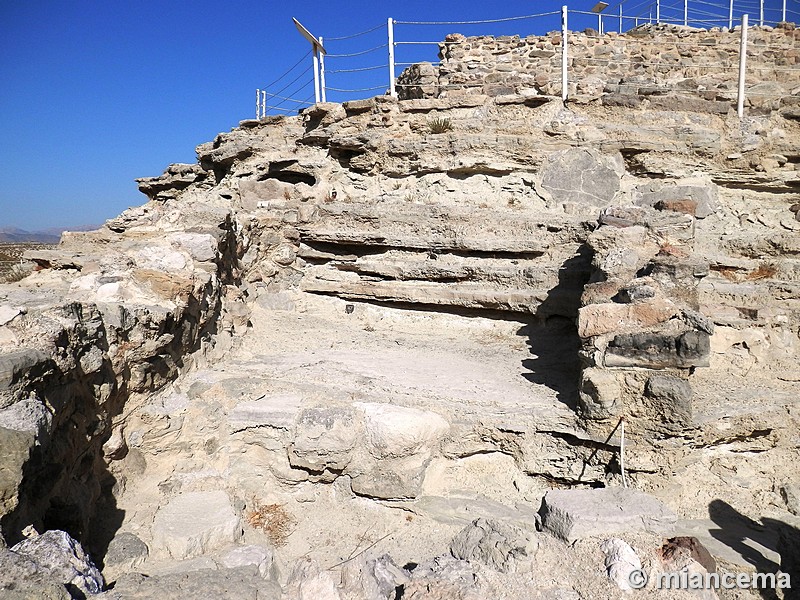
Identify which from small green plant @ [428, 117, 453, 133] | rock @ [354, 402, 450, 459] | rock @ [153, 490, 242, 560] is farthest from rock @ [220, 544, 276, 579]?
small green plant @ [428, 117, 453, 133]

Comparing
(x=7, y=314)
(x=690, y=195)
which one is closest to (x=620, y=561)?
(x=7, y=314)

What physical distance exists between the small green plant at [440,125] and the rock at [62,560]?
5397mm

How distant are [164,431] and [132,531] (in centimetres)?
70

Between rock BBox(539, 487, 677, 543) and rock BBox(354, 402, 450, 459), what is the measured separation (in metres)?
0.83

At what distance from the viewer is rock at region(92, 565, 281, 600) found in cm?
210

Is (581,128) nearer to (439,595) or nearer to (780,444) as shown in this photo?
(780,444)

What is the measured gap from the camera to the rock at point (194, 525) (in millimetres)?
2803

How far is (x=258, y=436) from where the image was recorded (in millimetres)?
3514

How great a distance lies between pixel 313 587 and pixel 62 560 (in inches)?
43.6

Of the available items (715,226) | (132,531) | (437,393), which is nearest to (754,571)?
(437,393)

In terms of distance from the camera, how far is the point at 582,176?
5.83m

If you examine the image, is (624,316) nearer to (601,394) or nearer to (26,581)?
(601,394)

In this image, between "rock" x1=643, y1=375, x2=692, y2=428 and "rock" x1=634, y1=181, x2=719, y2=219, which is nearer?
"rock" x1=643, y1=375, x2=692, y2=428

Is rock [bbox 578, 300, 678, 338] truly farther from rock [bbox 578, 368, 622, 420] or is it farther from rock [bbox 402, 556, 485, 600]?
rock [bbox 402, 556, 485, 600]
